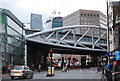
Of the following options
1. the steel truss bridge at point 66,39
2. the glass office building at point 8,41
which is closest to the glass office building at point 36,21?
the steel truss bridge at point 66,39

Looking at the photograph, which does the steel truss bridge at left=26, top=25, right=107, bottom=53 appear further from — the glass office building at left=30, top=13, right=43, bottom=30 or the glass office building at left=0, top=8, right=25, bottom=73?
the glass office building at left=30, top=13, right=43, bottom=30

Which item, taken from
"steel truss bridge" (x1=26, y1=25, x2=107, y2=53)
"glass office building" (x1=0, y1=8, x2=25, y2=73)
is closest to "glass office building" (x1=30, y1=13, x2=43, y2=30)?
"steel truss bridge" (x1=26, y1=25, x2=107, y2=53)

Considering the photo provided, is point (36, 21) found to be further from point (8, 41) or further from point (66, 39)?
point (8, 41)

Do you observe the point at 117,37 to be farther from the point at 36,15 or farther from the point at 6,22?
→ the point at 36,15

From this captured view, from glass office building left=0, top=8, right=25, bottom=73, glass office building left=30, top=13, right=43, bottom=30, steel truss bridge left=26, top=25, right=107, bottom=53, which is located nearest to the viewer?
glass office building left=0, top=8, right=25, bottom=73

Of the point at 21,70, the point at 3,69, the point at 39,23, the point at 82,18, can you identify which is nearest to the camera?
the point at 21,70

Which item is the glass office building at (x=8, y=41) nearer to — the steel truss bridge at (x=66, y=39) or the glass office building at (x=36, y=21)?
the steel truss bridge at (x=66, y=39)

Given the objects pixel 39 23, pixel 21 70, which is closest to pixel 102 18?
pixel 39 23

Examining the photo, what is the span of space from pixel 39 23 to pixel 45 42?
94.3 m

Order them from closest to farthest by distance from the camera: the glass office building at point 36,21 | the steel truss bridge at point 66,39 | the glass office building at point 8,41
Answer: the glass office building at point 8,41 → the steel truss bridge at point 66,39 → the glass office building at point 36,21

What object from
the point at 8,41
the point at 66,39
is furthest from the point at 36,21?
the point at 8,41

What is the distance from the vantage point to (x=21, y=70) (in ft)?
90.5

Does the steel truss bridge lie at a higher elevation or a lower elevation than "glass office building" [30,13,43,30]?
lower

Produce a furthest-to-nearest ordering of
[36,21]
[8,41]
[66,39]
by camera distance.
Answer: [36,21] → [66,39] → [8,41]
